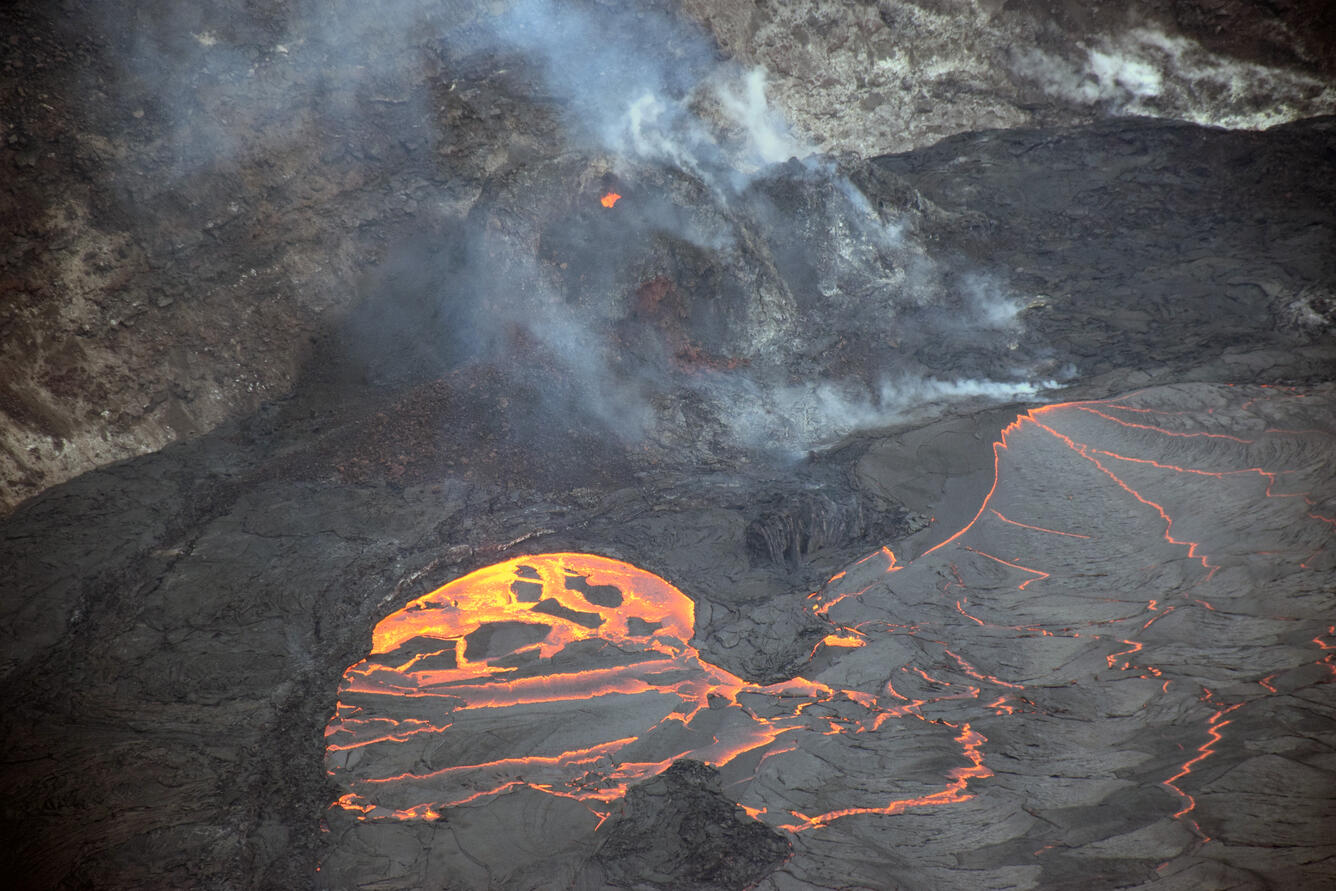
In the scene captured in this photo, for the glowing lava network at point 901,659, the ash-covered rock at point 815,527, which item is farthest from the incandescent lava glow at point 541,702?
the ash-covered rock at point 815,527

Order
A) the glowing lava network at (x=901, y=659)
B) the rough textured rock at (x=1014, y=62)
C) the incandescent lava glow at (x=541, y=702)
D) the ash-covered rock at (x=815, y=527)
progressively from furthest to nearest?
the rough textured rock at (x=1014, y=62) < the ash-covered rock at (x=815, y=527) < the incandescent lava glow at (x=541, y=702) < the glowing lava network at (x=901, y=659)

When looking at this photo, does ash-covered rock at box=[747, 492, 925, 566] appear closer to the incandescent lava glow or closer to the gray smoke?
the incandescent lava glow

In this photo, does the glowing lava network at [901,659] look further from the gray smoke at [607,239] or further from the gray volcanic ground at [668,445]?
the gray smoke at [607,239]

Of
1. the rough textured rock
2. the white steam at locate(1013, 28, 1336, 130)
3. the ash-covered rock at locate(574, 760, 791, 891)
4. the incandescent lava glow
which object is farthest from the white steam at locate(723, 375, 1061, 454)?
the white steam at locate(1013, 28, 1336, 130)

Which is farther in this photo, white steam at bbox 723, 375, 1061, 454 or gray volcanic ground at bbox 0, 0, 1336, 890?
white steam at bbox 723, 375, 1061, 454

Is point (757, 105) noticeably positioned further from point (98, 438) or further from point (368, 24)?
point (98, 438)
